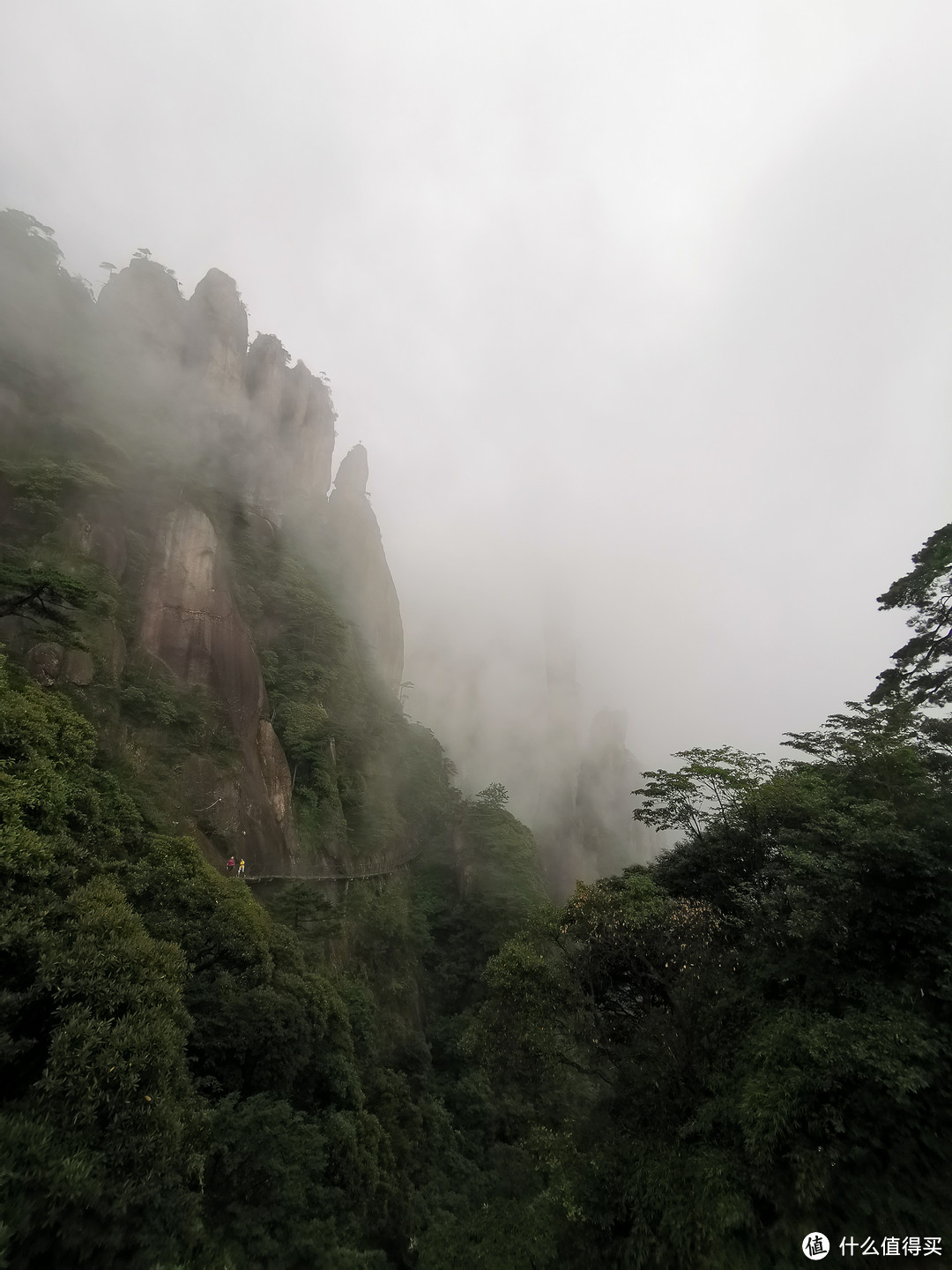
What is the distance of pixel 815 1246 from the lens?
5.68 m

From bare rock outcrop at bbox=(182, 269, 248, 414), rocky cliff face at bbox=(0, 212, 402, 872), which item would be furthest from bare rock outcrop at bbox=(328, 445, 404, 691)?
bare rock outcrop at bbox=(182, 269, 248, 414)

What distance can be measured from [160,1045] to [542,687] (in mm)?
98414

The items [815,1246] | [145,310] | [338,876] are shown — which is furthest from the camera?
[145,310]

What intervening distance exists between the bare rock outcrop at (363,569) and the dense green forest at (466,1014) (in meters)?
32.2

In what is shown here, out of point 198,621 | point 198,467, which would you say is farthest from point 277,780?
point 198,467

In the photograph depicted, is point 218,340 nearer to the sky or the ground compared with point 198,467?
nearer to the sky

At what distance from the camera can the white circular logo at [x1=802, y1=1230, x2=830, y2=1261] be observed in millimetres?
5621

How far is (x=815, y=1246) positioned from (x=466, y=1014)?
74.3 ft

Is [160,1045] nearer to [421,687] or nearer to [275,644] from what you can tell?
[275,644]

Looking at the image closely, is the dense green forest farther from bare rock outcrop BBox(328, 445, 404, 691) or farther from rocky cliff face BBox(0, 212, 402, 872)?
bare rock outcrop BBox(328, 445, 404, 691)

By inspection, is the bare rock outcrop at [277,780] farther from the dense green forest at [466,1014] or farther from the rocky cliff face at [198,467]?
the dense green forest at [466,1014]

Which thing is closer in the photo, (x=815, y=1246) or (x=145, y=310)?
(x=815, y=1246)

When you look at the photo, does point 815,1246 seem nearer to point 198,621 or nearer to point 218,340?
point 198,621

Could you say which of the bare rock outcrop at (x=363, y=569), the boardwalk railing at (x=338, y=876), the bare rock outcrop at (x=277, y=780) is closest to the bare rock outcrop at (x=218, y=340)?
the bare rock outcrop at (x=363, y=569)
